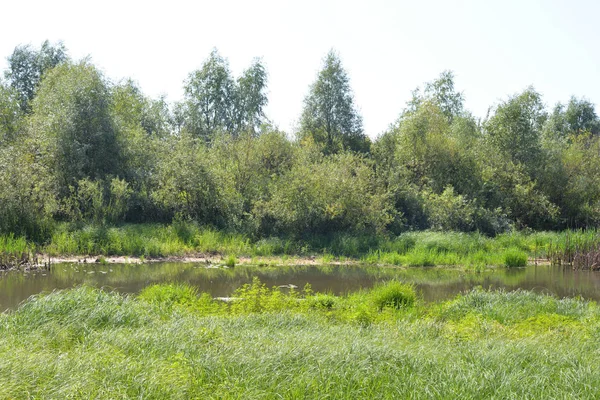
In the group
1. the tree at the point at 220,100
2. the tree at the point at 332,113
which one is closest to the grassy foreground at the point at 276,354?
the tree at the point at 332,113

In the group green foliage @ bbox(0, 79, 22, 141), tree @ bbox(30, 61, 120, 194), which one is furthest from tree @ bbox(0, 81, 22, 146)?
tree @ bbox(30, 61, 120, 194)

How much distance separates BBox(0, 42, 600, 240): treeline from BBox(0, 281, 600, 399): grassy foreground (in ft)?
59.0

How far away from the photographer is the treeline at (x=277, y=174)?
29016 millimetres

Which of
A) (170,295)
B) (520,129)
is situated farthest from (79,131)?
(520,129)

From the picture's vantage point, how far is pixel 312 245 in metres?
28.8

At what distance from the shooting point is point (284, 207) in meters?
29.7

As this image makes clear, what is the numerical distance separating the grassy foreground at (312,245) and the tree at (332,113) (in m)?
17.8

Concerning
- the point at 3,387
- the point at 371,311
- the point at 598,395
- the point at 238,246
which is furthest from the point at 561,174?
the point at 3,387

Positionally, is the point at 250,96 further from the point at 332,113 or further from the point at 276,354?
the point at 276,354

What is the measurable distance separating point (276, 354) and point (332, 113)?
40.4 metres

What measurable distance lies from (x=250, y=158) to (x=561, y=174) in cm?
2159

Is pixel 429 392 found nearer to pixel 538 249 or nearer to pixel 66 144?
pixel 538 249

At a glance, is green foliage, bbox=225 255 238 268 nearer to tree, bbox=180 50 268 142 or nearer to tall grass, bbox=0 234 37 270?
tall grass, bbox=0 234 37 270

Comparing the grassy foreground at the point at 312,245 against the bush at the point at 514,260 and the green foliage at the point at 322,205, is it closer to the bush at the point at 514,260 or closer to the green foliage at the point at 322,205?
the bush at the point at 514,260
